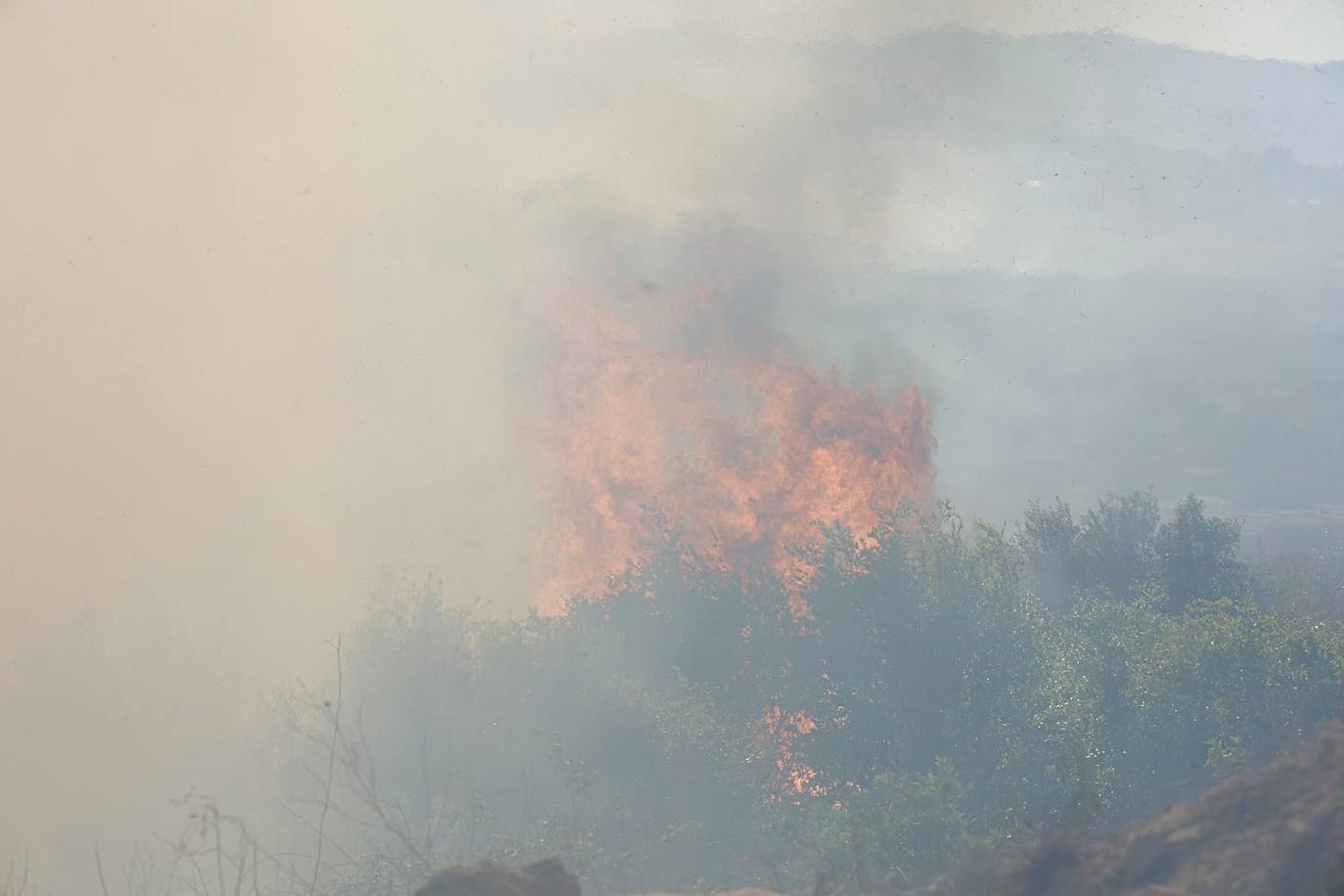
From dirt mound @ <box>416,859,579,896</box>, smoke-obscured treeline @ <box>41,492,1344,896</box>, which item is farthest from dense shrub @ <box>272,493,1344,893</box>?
dirt mound @ <box>416,859,579,896</box>

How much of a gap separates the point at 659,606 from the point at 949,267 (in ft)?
161

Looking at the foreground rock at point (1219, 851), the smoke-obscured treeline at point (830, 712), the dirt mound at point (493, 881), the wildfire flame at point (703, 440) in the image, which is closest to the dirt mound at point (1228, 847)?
the foreground rock at point (1219, 851)

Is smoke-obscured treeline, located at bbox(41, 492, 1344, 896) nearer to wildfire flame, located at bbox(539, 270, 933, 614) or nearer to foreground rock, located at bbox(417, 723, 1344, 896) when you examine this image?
wildfire flame, located at bbox(539, 270, 933, 614)

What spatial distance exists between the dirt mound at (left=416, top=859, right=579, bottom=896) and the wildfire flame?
21.0m

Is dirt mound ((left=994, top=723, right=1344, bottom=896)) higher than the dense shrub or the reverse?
the reverse

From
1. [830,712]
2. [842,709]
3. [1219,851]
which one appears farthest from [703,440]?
[1219,851]

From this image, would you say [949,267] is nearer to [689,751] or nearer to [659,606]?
[659,606]

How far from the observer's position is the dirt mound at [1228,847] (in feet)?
39.6

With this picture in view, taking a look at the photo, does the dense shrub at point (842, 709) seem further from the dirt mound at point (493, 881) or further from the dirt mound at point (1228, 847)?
the dirt mound at point (493, 881)

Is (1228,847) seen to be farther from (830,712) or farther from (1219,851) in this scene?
(830,712)

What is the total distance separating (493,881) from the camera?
1462cm

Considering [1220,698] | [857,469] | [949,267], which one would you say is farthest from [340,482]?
[1220,698]

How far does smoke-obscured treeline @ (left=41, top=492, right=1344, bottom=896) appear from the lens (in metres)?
26.2

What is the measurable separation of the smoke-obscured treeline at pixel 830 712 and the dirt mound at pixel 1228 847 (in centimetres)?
625
